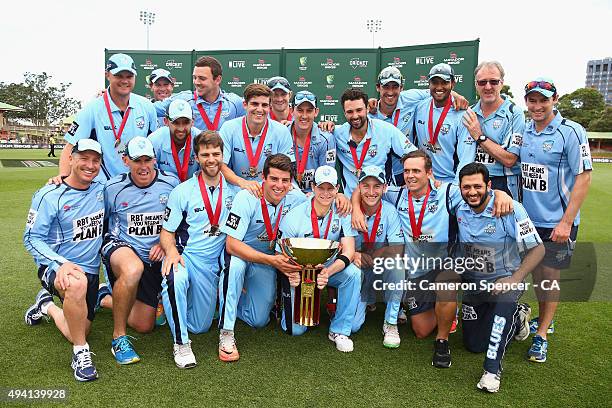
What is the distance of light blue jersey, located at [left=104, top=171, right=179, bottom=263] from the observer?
13.7 feet

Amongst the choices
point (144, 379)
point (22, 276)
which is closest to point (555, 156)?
point (144, 379)

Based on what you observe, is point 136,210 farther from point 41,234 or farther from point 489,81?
point 489,81

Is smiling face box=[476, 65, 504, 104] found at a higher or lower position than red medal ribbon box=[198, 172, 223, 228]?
higher

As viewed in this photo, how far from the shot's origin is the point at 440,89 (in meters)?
4.80

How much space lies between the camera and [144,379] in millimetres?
3395

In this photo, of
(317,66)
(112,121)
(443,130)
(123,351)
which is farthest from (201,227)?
(317,66)

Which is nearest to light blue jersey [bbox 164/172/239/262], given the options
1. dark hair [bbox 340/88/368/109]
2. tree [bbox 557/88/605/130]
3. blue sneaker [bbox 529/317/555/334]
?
dark hair [bbox 340/88/368/109]

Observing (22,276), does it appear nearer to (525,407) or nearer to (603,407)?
(525,407)

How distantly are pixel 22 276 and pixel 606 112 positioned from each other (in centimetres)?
7536

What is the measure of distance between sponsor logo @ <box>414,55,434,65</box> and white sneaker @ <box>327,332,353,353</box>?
7.42 m

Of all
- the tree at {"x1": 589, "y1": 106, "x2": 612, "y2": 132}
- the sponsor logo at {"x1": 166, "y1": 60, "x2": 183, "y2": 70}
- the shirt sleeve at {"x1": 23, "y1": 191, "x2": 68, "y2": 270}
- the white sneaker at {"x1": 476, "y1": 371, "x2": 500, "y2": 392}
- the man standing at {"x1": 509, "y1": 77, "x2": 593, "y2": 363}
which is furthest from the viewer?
the tree at {"x1": 589, "y1": 106, "x2": 612, "y2": 132}

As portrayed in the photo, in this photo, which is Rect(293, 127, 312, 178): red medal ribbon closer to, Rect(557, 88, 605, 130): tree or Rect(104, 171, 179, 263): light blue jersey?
Rect(104, 171, 179, 263): light blue jersey

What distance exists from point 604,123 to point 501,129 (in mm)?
71775

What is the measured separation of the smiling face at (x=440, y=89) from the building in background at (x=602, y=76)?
16961cm
